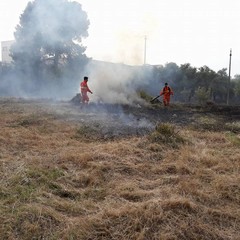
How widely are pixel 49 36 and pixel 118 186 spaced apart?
2289cm

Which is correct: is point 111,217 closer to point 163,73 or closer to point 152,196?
point 152,196

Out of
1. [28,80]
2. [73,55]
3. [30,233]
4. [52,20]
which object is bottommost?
[30,233]

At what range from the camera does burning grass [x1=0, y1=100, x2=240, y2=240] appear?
150 inches

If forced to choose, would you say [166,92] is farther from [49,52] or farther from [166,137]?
[49,52]

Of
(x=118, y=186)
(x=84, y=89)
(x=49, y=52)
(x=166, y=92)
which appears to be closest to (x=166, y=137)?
(x=118, y=186)

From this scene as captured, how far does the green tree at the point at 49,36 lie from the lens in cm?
2530

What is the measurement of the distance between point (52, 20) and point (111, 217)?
2290 centimetres

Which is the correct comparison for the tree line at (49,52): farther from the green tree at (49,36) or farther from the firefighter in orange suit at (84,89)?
the firefighter in orange suit at (84,89)

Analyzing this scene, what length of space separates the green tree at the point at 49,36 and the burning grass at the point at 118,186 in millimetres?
18292

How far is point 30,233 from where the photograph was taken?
3.66 meters

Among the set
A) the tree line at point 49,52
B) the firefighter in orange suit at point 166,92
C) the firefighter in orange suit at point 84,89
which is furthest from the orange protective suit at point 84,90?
the tree line at point 49,52

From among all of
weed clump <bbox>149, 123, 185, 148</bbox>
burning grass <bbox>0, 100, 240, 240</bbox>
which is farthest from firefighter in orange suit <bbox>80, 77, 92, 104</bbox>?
weed clump <bbox>149, 123, 185, 148</bbox>

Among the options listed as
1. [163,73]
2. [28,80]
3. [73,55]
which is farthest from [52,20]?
[163,73]

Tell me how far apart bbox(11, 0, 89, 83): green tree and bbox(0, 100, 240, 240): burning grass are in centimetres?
1829
